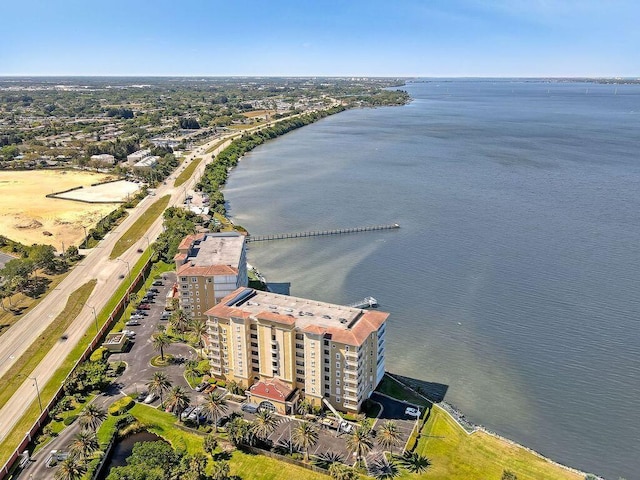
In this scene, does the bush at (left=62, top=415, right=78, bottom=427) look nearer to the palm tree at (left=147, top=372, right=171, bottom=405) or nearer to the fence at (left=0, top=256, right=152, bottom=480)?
the fence at (left=0, top=256, right=152, bottom=480)

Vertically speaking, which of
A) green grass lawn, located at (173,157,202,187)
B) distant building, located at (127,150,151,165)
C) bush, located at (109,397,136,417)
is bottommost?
bush, located at (109,397,136,417)

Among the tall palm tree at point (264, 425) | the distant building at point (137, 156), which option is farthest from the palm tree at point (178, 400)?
the distant building at point (137, 156)

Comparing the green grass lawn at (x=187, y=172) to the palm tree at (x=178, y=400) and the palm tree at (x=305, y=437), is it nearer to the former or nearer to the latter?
the palm tree at (x=178, y=400)

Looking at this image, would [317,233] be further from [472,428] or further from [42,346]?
[472,428]

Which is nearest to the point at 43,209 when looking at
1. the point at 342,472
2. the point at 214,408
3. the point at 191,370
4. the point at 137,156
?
the point at 137,156

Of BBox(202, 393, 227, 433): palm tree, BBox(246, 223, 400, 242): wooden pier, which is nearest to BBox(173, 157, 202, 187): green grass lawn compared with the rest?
BBox(246, 223, 400, 242): wooden pier

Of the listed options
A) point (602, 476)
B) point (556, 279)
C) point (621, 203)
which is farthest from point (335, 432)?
point (621, 203)
